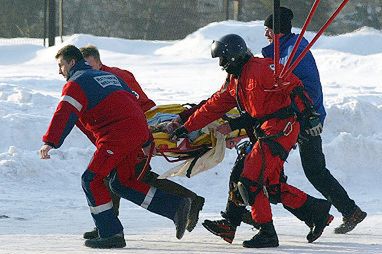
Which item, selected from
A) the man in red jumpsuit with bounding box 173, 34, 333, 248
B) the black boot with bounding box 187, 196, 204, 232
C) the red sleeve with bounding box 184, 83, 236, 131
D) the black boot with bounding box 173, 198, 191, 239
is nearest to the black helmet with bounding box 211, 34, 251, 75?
the man in red jumpsuit with bounding box 173, 34, 333, 248

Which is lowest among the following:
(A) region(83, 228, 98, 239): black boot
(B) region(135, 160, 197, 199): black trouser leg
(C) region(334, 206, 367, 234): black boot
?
(A) region(83, 228, 98, 239): black boot

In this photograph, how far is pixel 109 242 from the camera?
26.5 ft

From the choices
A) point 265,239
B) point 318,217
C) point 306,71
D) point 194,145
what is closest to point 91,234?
point 194,145

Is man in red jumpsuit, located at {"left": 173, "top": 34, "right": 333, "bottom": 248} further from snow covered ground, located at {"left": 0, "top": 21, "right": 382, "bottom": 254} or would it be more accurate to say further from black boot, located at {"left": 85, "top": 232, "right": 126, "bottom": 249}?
black boot, located at {"left": 85, "top": 232, "right": 126, "bottom": 249}

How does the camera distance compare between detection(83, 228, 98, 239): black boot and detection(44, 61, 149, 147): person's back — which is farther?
detection(83, 228, 98, 239): black boot

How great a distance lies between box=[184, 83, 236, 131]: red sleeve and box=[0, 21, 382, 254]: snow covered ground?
2.84ft

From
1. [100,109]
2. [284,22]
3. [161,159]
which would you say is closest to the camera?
[100,109]

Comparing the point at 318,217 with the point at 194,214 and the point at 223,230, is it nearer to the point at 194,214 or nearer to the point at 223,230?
the point at 223,230

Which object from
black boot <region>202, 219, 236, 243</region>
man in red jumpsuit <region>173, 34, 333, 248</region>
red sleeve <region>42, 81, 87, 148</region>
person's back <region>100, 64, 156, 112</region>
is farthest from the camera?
person's back <region>100, 64, 156, 112</region>

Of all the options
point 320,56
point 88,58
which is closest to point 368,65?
point 320,56

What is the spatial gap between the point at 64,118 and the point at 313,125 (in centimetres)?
188

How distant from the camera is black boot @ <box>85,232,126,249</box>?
8062 mm

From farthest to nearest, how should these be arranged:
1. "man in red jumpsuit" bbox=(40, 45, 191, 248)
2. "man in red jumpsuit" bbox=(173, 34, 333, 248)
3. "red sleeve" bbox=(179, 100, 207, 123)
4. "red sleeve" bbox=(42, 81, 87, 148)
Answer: "red sleeve" bbox=(179, 100, 207, 123)
"man in red jumpsuit" bbox=(173, 34, 333, 248)
"man in red jumpsuit" bbox=(40, 45, 191, 248)
"red sleeve" bbox=(42, 81, 87, 148)

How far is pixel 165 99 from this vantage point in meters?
15.6
